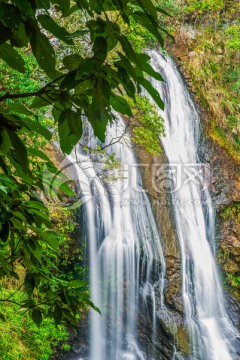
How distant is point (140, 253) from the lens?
7051 mm

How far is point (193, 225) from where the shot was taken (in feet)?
27.1

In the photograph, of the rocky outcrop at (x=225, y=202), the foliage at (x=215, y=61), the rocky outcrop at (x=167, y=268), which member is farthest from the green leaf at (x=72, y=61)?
the foliage at (x=215, y=61)

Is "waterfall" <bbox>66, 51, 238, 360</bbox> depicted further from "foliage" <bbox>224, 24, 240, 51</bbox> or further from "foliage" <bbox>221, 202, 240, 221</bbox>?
"foliage" <bbox>224, 24, 240, 51</bbox>

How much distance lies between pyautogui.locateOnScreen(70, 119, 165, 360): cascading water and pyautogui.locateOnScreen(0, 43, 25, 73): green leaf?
18.3ft

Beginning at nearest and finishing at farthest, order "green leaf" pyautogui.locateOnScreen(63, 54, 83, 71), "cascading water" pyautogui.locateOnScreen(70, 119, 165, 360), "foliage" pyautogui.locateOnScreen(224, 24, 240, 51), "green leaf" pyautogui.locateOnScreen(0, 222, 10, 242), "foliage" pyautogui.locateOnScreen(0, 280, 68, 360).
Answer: "green leaf" pyautogui.locateOnScreen(63, 54, 83, 71) → "green leaf" pyautogui.locateOnScreen(0, 222, 10, 242) → "foliage" pyautogui.locateOnScreen(0, 280, 68, 360) → "cascading water" pyautogui.locateOnScreen(70, 119, 165, 360) → "foliage" pyautogui.locateOnScreen(224, 24, 240, 51)

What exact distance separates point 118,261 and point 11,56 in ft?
21.4

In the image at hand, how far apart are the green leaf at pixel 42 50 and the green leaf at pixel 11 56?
0.15ft

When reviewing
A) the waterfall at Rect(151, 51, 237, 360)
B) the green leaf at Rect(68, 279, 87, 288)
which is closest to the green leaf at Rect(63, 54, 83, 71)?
the green leaf at Rect(68, 279, 87, 288)

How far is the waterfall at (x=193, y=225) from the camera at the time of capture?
22.5ft

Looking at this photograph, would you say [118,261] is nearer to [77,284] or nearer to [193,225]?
[193,225]

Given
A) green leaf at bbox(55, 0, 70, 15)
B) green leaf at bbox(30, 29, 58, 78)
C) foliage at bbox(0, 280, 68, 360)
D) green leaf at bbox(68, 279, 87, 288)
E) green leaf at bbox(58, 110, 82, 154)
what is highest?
green leaf at bbox(55, 0, 70, 15)

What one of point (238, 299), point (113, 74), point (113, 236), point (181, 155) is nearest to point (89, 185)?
point (113, 236)

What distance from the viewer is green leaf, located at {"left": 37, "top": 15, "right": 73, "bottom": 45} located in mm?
530

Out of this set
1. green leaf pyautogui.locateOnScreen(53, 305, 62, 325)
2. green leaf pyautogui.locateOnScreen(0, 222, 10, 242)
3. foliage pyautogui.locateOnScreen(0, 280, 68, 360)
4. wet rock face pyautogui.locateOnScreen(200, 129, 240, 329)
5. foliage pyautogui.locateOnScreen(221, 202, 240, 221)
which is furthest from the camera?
foliage pyautogui.locateOnScreen(221, 202, 240, 221)
